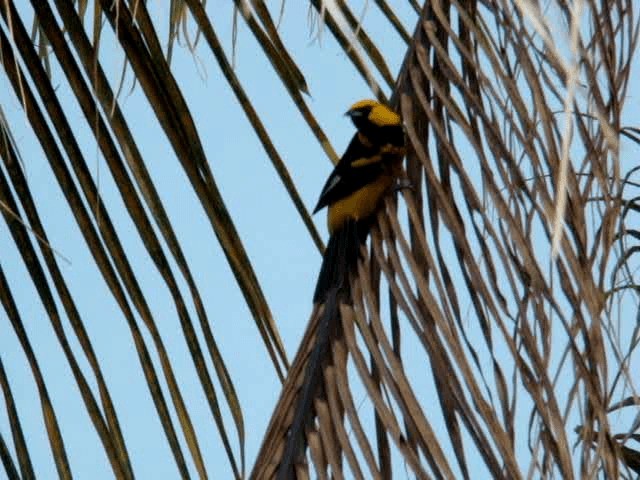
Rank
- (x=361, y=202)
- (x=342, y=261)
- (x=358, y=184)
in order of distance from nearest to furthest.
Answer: (x=342, y=261) → (x=361, y=202) → (x=358, y=184)

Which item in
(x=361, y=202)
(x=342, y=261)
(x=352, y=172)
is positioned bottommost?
(x=342, y=261)

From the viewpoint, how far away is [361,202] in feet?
6.82

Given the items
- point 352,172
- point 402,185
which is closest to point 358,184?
point 352,172

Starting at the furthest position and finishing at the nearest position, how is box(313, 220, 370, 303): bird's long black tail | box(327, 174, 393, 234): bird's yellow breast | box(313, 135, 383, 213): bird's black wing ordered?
1. box(313, 135, 383, 213): bird's black wing
2. box(327, 174, 393, 234): bird's yellow breast
3. box(313, 220, 370, 303): bird's long black tail

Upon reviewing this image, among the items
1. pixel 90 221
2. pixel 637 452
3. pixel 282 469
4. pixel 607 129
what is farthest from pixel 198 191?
pixel 607 129

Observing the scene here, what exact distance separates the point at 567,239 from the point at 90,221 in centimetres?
82

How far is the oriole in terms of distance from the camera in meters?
1.91

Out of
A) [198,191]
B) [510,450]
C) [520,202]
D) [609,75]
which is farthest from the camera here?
[198,191]

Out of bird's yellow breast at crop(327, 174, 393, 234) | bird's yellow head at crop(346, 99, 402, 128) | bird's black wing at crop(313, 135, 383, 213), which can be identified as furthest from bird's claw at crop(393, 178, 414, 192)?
bird's black wing at crop(313, 135, 383, 213)

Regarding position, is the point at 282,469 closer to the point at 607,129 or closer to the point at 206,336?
the point at 206,336

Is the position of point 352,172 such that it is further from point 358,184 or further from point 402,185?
point 402,185

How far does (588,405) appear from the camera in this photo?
1.59 meters

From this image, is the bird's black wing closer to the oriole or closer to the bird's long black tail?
the oriole

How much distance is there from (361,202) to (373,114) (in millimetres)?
304
